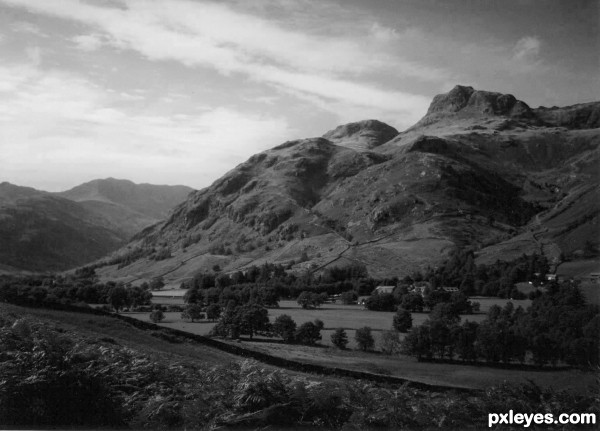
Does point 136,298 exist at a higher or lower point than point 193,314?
higher

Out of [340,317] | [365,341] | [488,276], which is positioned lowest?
[340,317]

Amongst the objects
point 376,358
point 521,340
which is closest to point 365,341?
point 376,358

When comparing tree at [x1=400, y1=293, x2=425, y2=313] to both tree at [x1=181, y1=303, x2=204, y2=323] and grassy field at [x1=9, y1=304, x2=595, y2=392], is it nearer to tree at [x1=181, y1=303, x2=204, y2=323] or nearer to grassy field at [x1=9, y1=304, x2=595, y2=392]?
grassy field at [x1=9, y1=304, x2=595, y2=392]

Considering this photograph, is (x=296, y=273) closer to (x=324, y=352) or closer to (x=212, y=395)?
(x=324, y=352)

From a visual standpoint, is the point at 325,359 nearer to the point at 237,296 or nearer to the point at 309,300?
the point at 237,296

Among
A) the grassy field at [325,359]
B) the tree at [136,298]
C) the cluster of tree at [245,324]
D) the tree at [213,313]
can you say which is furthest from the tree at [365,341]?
the tree at [136,298]

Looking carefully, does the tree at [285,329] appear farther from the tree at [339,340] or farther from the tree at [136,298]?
the tree at [136,298]

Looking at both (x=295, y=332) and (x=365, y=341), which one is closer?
(x=365, y=341)
